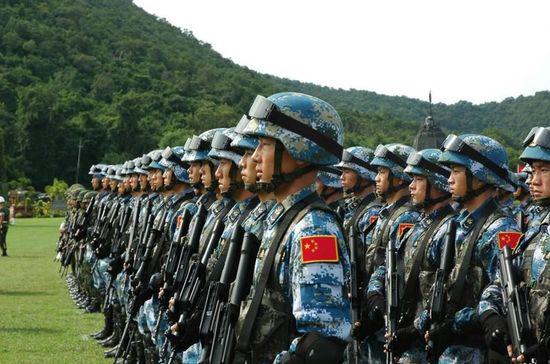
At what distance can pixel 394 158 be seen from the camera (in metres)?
10.1

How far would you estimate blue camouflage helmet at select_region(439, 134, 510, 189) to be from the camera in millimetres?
7195

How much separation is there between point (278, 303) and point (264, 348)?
0.23 metres

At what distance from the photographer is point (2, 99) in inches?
4232

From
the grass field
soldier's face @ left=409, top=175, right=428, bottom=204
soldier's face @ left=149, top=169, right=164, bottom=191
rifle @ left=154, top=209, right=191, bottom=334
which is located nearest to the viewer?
rifle @ left=154, top=209, right=191, bottom=334

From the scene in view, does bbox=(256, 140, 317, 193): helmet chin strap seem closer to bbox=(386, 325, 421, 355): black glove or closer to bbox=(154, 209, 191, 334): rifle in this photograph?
bbox=(386, 325, 421, 355): black glove

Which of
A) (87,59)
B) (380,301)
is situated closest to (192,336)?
(380,301)

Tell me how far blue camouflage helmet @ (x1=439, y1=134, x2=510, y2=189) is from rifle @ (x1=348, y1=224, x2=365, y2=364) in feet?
4.41

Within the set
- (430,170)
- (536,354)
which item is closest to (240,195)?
(430,170)

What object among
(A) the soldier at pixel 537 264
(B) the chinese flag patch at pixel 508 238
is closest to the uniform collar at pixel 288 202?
(A) the soldier at pixel 537 264

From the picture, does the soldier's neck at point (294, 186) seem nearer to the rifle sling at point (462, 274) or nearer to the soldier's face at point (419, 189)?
the rifle sling at point (462, 274)

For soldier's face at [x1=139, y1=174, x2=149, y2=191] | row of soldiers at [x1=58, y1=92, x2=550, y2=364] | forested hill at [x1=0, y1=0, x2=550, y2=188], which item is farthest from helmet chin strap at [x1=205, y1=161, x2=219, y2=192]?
forested hill at [x1=0, y1=0, x2=550, y2=188]

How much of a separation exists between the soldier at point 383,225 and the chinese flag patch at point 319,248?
306 cm

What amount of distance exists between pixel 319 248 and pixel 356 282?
4.22m

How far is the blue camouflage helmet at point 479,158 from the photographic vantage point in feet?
23.6
